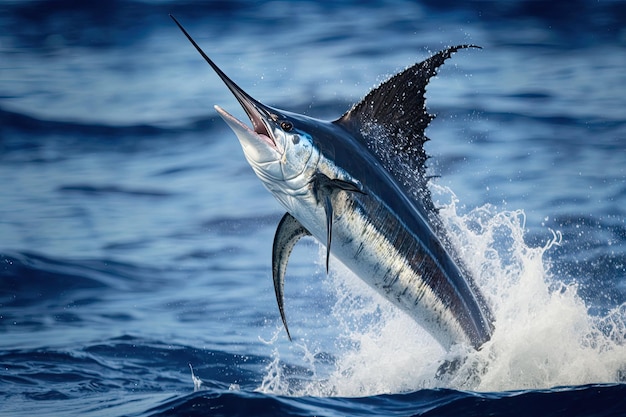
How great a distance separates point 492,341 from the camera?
625 centimetres

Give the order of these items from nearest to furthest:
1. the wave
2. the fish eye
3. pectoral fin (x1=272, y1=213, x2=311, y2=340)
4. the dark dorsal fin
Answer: the fish eye
the wave
pectoral fin (x1=272, y1=213, x2=311, y2=340)
the dark dorsal fin

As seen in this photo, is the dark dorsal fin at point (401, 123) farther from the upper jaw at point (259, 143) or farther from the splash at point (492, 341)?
the upper jaw at point (259, 143)

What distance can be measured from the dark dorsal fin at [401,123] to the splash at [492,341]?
1.76 feet

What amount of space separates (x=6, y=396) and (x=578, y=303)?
5164 mm

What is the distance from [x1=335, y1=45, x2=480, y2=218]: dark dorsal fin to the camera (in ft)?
18.8

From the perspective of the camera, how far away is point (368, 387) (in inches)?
248

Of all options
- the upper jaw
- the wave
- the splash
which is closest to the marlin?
the upper jaw

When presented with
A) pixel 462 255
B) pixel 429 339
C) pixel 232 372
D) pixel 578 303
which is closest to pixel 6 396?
pixel 232 372

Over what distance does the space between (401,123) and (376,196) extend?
0.79 m

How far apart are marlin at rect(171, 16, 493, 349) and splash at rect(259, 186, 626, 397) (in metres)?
0.23

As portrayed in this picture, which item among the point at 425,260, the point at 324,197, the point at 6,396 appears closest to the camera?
the point at 324,197

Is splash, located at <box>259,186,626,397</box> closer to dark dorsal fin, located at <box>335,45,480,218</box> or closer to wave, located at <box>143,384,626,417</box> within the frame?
wave, located at <box>143,384,626,417</box>

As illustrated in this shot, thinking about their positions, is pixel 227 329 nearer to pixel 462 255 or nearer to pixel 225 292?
pixel 225 292

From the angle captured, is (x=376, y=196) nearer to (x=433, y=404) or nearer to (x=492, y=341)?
(x=433, y=404)
